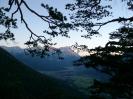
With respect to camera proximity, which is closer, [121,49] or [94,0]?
[94,0]

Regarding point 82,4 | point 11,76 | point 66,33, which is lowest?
point 11,76

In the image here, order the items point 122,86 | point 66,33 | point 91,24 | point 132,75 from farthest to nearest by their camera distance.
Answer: point 122,86 → point 132,75 → point 91,24 → point 66,33

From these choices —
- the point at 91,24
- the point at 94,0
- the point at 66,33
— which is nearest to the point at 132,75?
the point at 91,24

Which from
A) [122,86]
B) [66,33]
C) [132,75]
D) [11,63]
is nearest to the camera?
[66,33]

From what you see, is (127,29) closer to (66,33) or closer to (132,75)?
(132,75)

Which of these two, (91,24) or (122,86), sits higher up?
(91,24)

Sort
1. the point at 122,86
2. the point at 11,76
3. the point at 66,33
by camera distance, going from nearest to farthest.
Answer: the point at 66,33 → the point at 122,86 → the point at 11,76

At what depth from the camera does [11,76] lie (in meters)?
151

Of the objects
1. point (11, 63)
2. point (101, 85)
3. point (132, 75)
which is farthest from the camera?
point (11, 63)

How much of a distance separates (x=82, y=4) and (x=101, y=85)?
12.0m

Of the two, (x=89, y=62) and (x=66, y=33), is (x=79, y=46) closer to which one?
(x=89, y=62)

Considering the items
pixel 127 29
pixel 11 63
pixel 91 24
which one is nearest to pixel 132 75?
pixel 127 29

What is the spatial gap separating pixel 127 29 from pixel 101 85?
6.76 metres

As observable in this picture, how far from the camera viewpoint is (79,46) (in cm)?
2669
